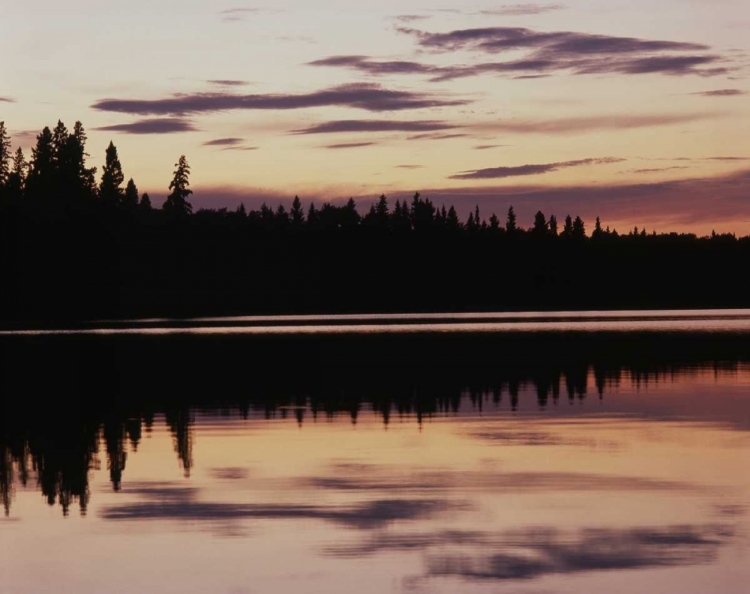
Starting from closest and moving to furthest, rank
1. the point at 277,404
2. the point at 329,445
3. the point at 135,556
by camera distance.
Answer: the point at 135,556, the point at 329,445, the point at 277,404

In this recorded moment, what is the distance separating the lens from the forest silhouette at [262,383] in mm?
27781

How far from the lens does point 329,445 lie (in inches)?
1088

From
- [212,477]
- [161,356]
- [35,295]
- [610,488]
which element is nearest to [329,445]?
[212,477]

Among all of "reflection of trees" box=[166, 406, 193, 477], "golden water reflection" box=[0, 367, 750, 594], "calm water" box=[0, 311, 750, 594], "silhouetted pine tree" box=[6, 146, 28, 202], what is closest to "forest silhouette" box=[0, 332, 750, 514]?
"reflection of trees" box=[166, 406, 193, 477]

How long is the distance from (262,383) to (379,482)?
2209cm

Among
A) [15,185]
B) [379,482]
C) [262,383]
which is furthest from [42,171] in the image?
[379,482]

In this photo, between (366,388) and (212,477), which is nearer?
(212,477)

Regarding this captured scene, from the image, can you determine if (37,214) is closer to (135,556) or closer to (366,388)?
(366,388)

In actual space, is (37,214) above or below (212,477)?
above

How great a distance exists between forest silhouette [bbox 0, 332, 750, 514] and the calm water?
0.15 metres

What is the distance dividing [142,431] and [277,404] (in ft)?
21.7

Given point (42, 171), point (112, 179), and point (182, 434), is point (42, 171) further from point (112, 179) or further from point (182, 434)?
point (182, 434)

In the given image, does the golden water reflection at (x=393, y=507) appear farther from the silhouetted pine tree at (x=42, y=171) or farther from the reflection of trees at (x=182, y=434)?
the silhouetted pine tree at (x=42, y=171)

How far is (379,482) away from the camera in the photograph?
22.3 meters
